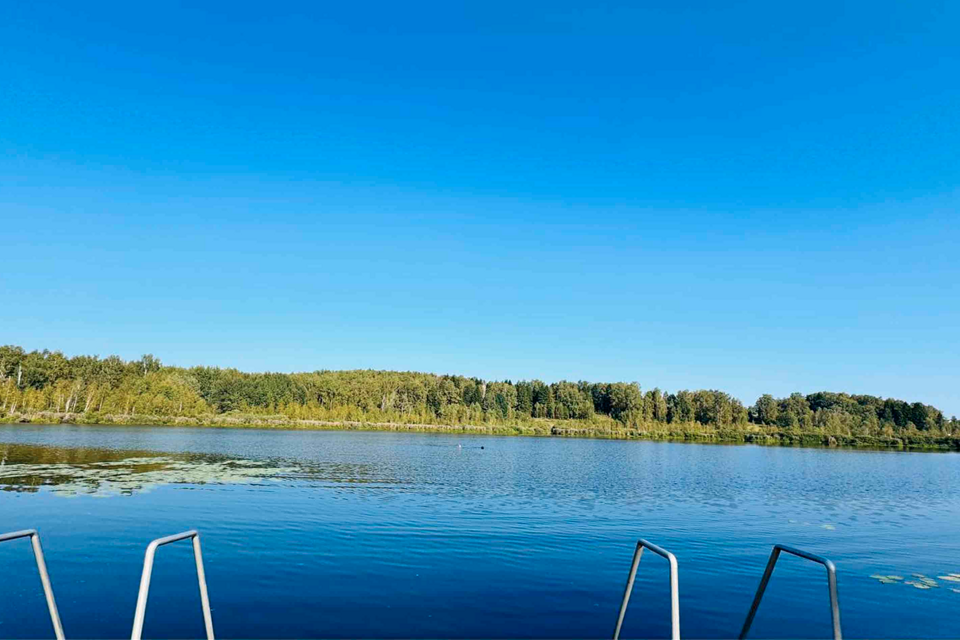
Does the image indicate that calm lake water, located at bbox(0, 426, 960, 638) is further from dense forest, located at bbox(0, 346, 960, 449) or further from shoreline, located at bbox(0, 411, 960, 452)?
dense forest, located at bbox(0, 346, 960, 449)

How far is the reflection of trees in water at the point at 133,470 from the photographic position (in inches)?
1174

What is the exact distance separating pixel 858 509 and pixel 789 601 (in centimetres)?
2161

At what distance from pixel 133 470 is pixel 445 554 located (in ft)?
89.8

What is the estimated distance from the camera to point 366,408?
180 meters

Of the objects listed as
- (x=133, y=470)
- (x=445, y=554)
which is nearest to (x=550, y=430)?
(x=133, y=470)

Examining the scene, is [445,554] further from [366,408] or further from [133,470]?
[366,408]

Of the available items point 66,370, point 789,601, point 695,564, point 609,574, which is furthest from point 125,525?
point 66,370

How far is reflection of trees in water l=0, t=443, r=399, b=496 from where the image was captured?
2981cm

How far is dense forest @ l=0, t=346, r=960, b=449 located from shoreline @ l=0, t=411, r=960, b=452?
0.34m

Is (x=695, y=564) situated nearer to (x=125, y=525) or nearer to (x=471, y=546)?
(x=471, y=546)

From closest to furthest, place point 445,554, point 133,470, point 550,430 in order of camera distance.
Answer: point 445,554, point 133,470, point 550,430

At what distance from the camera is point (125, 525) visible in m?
20.8

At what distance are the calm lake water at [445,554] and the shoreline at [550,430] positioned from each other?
298 feet

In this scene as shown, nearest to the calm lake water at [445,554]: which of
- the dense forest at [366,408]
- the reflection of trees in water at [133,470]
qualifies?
the reflection of trees in water at [133,470]
